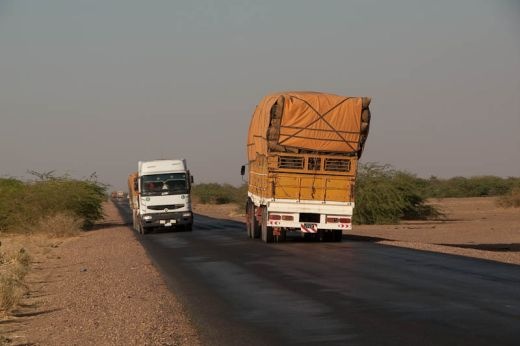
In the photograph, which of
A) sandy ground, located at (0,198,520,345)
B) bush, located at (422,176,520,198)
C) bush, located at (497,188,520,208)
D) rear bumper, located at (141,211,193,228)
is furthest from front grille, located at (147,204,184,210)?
bush, located at (422,176,520,198)

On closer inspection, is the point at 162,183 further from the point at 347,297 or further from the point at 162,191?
the point at 347,297

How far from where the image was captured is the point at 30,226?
2005 inches

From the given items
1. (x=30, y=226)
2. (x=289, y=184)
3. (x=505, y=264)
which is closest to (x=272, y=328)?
(x=505, y=264)

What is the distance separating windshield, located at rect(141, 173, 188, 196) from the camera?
4137cm

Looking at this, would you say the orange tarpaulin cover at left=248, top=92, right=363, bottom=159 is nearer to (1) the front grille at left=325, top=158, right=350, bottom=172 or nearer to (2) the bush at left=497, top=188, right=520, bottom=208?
(1) the front grille at left=325, top=158, right=350, bottom=172

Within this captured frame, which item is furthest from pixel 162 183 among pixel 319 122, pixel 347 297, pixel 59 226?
pixel 347 297

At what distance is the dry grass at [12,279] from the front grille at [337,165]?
1031 cm

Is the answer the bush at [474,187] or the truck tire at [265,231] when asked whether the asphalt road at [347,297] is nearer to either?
the truck tire at [265,231]

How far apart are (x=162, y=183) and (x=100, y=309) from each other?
88.0 feet

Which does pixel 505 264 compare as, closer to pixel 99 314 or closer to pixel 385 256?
pixel 385 256

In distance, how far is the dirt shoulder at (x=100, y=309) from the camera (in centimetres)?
1169

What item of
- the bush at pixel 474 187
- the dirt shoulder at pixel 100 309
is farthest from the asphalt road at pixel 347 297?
the bush at pixel 474 187

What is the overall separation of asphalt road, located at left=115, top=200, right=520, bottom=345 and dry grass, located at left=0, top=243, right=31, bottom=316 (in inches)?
122

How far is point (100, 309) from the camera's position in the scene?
1480 cm
